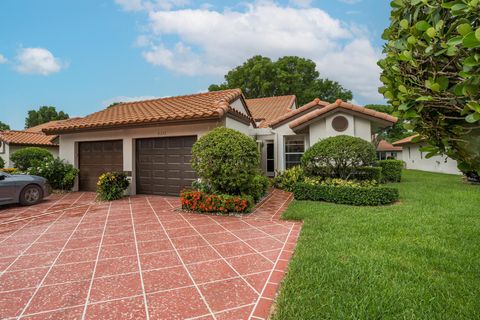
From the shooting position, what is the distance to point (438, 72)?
4.99ft

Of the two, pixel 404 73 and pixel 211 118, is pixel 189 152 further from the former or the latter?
pixel 404 73

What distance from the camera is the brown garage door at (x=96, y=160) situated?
10742 millimetres

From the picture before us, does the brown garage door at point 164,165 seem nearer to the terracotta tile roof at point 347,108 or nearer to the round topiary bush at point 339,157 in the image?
the round topiary bush at point 339,157

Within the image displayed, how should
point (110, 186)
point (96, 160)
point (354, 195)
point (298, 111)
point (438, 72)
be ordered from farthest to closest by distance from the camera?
point (298, 111)
point (96, 160)
point (110, 186)
point (354, 195)
point (438, 72)

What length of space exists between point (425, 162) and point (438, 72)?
2829cm

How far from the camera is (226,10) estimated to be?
10773 millimetres

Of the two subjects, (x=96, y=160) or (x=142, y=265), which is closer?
(x=142, y=265)

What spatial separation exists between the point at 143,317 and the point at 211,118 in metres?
6.81

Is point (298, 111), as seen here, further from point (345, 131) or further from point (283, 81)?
point (283, 81)

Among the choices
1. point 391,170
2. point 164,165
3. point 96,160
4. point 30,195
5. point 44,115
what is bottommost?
point 30,195

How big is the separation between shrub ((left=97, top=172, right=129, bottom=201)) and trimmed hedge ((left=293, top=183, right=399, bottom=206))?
7239mm

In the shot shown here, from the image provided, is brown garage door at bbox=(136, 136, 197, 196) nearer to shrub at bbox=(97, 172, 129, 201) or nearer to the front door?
shrub at bbox=(97, 172, 129, 201)

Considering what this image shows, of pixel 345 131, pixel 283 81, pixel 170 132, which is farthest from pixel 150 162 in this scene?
pixel 283 81

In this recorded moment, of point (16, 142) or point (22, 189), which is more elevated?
point (16, 142)
